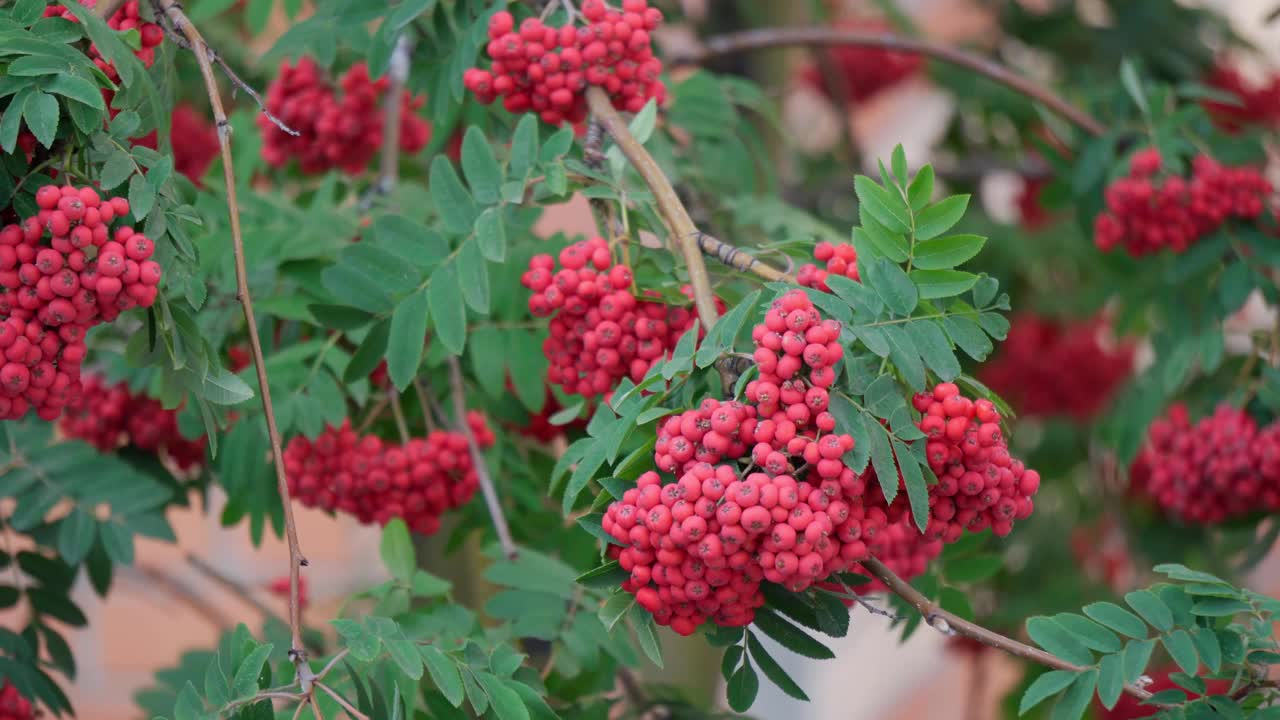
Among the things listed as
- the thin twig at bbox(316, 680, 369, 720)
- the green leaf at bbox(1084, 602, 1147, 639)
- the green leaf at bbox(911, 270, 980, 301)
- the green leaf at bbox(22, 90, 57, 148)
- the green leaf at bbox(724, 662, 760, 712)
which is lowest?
the green leaf at bbox(724, 662, 760, 712)

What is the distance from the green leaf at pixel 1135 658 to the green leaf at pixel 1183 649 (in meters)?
0.02

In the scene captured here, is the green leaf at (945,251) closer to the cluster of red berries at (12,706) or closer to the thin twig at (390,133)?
the thin twig at (390,133)

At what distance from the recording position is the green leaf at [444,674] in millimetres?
1056

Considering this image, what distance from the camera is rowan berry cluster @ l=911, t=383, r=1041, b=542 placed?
93 cm

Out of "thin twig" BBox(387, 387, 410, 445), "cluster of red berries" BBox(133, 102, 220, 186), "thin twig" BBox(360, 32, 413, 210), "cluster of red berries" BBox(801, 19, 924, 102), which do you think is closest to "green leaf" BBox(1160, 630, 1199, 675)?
"thin twig" BBox(387, 387, 410, 445)

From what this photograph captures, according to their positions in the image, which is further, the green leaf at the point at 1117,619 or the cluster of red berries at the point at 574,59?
the cluster of red berries at the point at 574,59

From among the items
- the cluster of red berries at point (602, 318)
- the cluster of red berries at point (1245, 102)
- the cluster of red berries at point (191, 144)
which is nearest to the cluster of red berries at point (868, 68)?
the cluster of red berries at point (1245, 102)

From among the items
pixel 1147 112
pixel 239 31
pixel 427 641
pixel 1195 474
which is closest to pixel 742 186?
pixel 1147 112

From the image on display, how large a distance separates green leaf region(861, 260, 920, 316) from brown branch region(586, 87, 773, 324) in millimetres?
126

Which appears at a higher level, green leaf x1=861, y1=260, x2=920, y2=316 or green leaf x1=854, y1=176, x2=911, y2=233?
green leaf x1=854, y1=176, x2=911, y2=233

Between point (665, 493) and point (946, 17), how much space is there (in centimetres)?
547

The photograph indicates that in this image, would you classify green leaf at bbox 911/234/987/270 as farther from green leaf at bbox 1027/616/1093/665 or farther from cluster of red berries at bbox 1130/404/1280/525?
cluster of red berries at bbox 1130/404/1280/525

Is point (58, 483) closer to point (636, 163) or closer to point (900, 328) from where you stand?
point (636, 163)

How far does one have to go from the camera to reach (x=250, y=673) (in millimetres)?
1021
